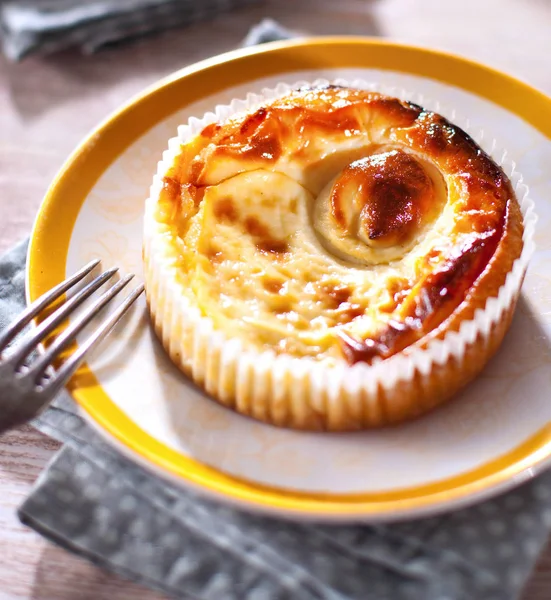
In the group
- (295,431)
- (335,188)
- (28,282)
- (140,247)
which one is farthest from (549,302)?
(28,282)

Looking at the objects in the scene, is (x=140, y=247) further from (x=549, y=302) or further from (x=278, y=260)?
(x=549, y=302)

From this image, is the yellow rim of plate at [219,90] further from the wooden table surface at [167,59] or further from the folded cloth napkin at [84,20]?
the folded cloth napkin at [84,20]

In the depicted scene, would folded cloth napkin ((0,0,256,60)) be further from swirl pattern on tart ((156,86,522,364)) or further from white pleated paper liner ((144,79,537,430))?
white pleated paper liner ((144,79,537,430))

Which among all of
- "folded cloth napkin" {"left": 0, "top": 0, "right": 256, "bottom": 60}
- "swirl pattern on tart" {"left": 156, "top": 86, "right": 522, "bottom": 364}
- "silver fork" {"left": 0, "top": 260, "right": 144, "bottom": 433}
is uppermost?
"folded cloth napkin" {"left": 0, "top": 0, "right": 256, "bottom": 60}

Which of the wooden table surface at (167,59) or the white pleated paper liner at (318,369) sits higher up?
the wooden table surface at (167,59)

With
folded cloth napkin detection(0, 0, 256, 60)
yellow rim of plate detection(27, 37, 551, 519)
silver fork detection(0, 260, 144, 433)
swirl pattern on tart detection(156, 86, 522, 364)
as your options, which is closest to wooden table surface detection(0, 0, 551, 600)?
folded cloth napkin detection(0, 0, 256, 60)

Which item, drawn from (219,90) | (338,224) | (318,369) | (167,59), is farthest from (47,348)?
(167,59)

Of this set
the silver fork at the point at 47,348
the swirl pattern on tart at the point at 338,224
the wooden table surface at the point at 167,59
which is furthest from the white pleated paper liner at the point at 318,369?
the wooden table surface at the point at 167,59
